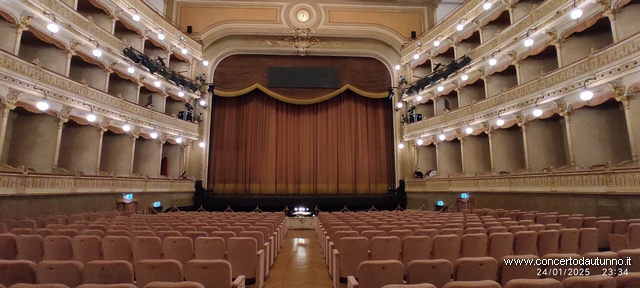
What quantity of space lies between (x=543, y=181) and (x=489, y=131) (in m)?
4.13

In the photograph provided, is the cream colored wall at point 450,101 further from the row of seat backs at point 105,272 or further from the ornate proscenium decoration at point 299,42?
the row of seat backs at point 105,272

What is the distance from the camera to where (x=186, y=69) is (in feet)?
58.2

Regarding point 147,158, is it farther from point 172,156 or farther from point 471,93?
point 471,93

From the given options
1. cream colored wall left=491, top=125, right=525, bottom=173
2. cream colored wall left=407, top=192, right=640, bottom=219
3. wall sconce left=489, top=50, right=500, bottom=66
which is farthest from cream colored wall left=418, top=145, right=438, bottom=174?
wall sconce left=489, top=50, right=500, bottom=66

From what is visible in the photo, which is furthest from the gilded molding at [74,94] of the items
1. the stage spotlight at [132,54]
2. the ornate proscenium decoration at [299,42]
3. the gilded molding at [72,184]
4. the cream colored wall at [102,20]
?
the ornate proscenium decoration at [299,42]

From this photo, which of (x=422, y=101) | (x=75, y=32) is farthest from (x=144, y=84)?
(x=422, y=101)

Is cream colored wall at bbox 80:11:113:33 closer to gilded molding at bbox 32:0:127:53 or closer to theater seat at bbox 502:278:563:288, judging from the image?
gilded molding at bbox 32:0:127:53

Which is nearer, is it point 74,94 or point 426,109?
point 74,94

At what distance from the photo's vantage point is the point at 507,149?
1325 cm

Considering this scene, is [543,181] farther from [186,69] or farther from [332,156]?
[186,69]

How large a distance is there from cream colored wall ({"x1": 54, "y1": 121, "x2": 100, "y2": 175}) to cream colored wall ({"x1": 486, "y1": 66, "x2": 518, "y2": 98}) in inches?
625

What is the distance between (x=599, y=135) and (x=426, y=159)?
8141 millimetres

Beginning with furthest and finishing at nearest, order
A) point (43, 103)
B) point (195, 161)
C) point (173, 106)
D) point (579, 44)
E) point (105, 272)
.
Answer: point (173, 106) < point (195, 161) < point (579, 44) < point (43, 103) < point (105, 272)

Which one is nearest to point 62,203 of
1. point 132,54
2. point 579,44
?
point 132,54
